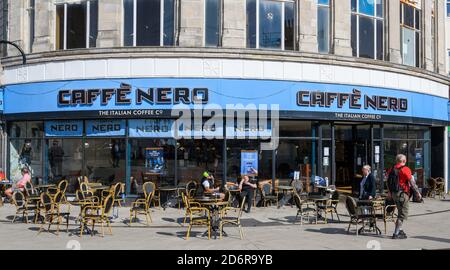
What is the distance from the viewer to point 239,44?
1878cm

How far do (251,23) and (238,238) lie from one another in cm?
972

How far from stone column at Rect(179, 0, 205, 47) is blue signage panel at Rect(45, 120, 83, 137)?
490 cm

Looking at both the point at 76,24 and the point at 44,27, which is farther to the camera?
the point at 44,27

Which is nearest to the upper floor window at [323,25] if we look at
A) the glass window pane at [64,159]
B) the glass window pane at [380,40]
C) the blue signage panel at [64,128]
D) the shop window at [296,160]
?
the glass window pane at [380,40]

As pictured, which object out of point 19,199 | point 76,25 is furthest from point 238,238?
point 76,25

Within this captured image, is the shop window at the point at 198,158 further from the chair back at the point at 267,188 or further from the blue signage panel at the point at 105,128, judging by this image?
the blue signage panel at the point at 105,128

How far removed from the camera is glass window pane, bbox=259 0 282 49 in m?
19.3

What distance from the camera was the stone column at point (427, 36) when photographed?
23750 millimetres

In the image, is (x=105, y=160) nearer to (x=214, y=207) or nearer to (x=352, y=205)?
(x=214, y=207)

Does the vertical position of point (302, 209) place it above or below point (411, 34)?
below

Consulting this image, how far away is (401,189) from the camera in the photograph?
1201 centimetres

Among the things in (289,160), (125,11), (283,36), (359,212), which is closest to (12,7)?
(125,11)

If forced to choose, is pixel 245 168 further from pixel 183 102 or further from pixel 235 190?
pixel 183 102

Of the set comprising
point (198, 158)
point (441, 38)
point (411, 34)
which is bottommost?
point (198, 158)
